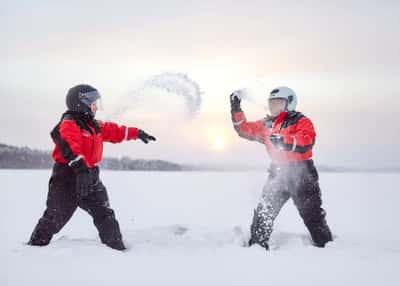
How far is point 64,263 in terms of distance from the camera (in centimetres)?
405

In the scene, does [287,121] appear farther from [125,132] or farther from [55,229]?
[55,229]

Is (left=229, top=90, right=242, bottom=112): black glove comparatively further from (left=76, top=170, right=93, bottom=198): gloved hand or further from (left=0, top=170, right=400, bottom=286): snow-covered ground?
(left=76, top=170, right=93, bottom=198): gloved hand

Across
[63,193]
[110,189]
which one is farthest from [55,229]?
[110,189]

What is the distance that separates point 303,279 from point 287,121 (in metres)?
2.25

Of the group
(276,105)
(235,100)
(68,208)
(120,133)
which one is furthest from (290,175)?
(68,208)

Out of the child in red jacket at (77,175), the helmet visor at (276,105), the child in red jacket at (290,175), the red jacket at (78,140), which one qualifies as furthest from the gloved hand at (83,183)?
the helmet visor at (276,105)

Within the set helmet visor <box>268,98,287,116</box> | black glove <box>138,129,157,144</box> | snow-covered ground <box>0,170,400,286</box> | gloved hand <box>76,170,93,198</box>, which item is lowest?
snow-covered ground <box>0,170,400,286</box>

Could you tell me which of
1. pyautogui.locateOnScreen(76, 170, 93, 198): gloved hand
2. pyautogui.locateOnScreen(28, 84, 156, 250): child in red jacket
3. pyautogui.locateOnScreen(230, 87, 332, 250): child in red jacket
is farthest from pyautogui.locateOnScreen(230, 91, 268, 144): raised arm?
pyautogui.locateOnScreen(76, 170, 93, 198): gloved hand

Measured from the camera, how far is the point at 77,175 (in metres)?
4.76

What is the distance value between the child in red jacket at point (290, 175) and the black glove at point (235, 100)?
18.1 inches

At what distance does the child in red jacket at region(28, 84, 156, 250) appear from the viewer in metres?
4.79

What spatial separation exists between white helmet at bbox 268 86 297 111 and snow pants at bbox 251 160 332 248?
0.76 m

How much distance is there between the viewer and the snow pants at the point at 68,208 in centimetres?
494

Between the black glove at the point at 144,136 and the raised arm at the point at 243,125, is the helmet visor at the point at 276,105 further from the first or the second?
the black glove at the point at 144,136
